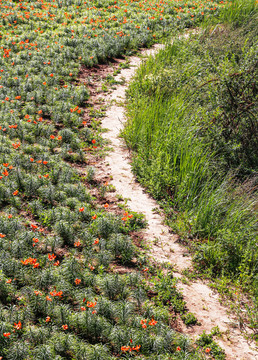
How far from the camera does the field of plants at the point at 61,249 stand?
3160mm

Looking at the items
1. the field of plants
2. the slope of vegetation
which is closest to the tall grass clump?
the slope of vegetation

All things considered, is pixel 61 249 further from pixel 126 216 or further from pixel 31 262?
pixel 126 216

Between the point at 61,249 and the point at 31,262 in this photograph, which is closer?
the point at 31,262

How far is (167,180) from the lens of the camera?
5172 mm

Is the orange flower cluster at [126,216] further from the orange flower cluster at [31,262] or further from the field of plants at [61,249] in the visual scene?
the orange flower cluster at [31,262]

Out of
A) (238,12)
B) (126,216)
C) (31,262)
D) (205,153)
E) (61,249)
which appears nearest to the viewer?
(31,262)

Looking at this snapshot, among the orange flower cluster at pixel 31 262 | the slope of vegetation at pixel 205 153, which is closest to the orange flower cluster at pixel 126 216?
the slope of vegetation at pixel 205 153

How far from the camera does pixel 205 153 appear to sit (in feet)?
18.4

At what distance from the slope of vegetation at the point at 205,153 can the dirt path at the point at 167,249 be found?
18cm

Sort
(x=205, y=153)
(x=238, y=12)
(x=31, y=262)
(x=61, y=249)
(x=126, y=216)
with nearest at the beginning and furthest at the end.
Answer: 1. (x=31, y=262)
2. (x=61, y=249)
3. (x=126, y=216)
4. (x=205, y=153)
5. (x=238, y=12)

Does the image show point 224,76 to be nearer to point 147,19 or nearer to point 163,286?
point 163,286

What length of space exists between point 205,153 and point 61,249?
2806 millimetres

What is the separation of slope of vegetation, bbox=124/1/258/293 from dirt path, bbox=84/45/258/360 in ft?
0.60

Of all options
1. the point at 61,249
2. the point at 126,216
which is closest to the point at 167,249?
the point at 126,216
